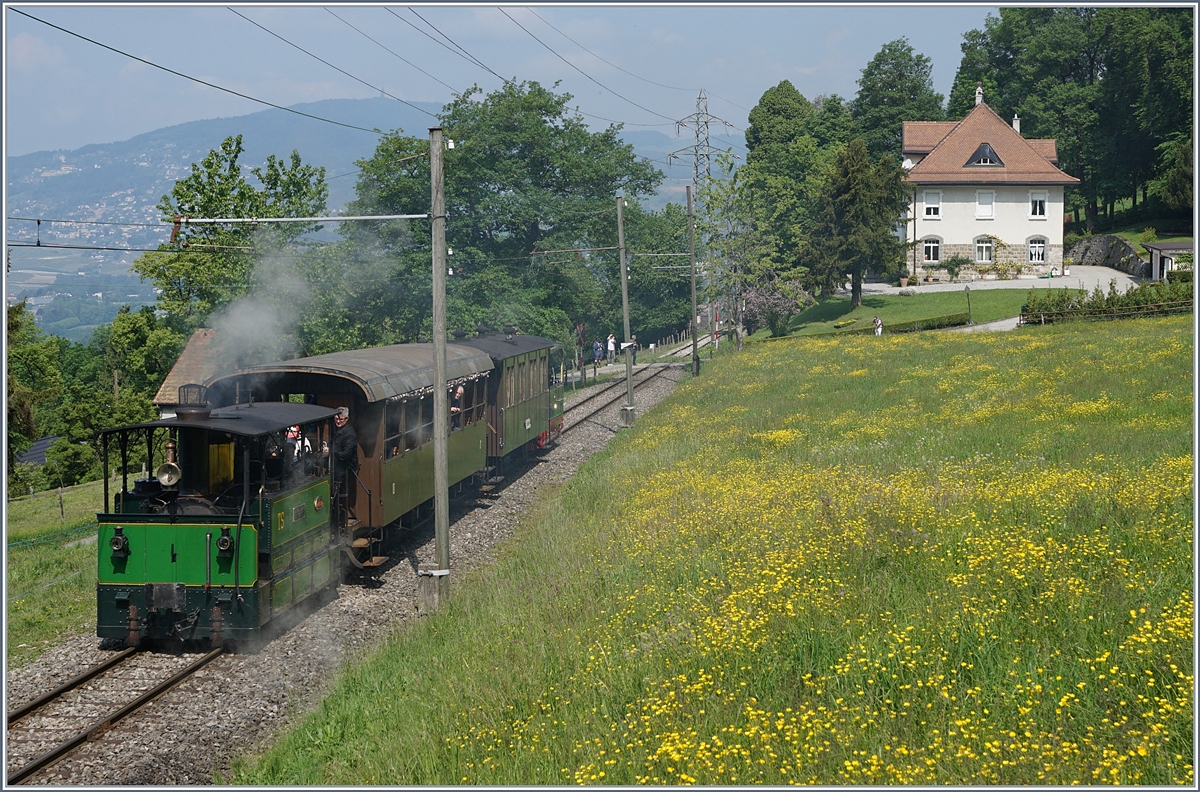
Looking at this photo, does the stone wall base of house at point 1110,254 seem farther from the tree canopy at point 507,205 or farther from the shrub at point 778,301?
the tree canopy at point 507,205

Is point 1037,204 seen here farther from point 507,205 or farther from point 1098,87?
point 507,205

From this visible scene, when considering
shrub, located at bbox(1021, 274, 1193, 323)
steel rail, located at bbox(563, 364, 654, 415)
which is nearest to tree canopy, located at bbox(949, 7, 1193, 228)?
shrub, located at bbox(1021, 274, 1193, 323)

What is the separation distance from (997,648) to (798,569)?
9.84 feet

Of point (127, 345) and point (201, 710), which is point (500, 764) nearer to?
point (201, 710)

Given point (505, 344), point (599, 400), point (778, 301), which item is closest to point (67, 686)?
point (505, 344)

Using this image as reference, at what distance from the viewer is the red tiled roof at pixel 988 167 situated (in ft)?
215

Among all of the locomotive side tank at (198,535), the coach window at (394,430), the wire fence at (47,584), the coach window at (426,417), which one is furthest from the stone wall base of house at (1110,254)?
the wire fence at (47,584)

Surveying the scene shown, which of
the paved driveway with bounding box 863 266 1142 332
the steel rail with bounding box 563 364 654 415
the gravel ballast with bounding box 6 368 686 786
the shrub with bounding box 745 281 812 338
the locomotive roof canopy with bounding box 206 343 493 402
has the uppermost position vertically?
the paved driveway with bounding box 863 266 1142 332

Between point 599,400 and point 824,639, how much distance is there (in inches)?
1209

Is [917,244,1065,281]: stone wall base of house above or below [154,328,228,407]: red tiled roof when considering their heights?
above

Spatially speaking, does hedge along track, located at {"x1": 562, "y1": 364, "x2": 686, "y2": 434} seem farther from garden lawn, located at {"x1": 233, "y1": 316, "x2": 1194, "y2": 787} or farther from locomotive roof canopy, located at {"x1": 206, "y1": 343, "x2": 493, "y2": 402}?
garden lawn, located at {"x1": 233, "y1": 316, "x2": 1194, "y2": 787}

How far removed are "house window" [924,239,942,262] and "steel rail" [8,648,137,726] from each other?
208ft

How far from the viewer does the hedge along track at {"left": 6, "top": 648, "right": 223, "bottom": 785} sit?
8.99m

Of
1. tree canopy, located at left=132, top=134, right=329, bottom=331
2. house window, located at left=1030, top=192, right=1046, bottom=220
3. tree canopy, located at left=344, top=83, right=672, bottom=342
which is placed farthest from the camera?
house window, located at left=1030, top=192, right=1046, bottom=220
